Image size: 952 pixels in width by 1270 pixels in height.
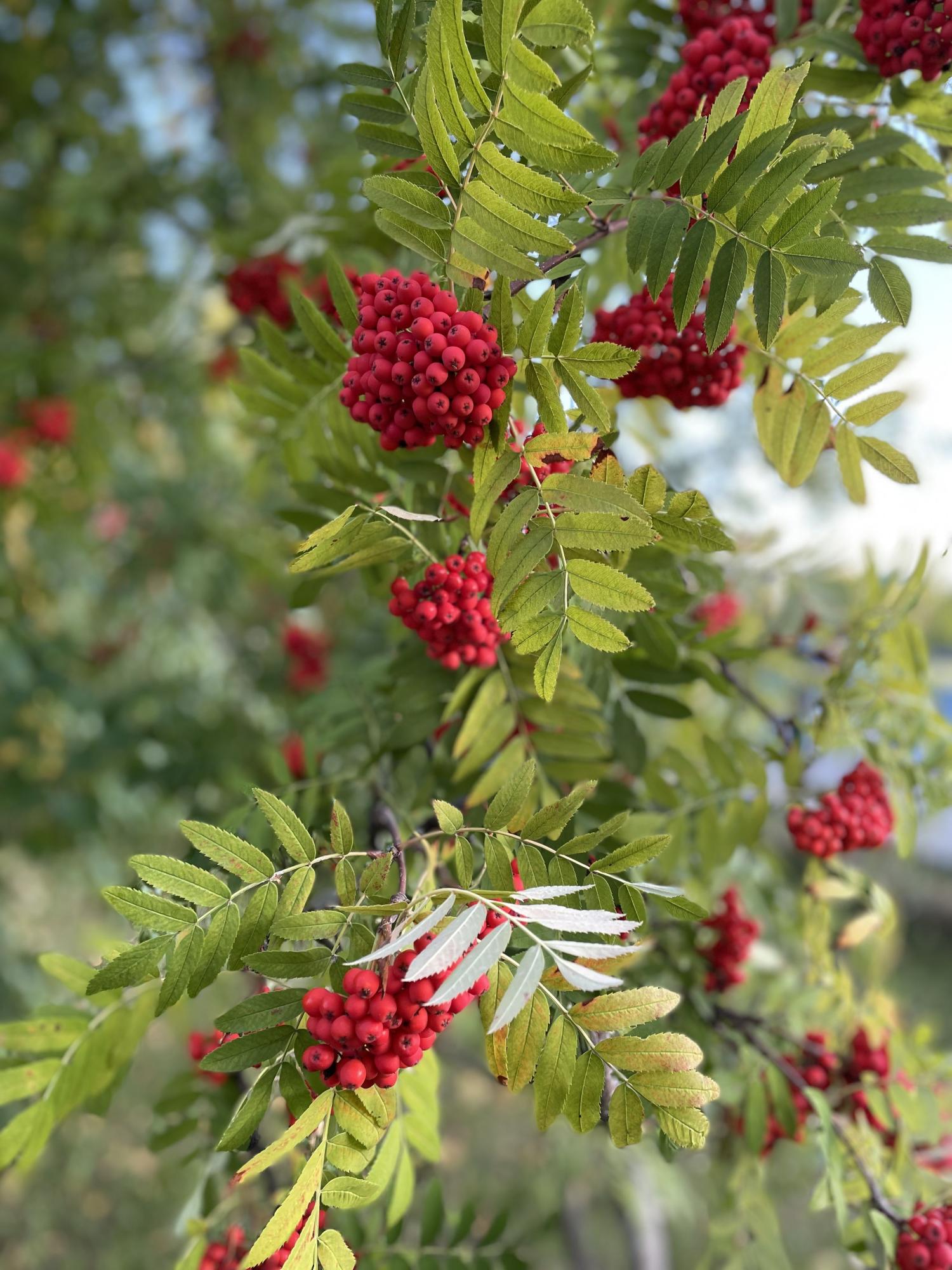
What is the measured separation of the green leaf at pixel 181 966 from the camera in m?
0.64

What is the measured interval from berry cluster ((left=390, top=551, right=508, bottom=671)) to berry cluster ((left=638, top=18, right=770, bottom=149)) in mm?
429

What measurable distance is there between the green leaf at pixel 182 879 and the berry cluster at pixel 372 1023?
4.0 inches

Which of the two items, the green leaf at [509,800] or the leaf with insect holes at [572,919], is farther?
the green leaf at [509,800]

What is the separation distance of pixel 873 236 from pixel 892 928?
87cm

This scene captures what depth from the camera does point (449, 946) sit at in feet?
1.83

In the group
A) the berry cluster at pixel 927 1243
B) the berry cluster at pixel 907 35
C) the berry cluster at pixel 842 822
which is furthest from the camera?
the berry cluster at pixel 842 822

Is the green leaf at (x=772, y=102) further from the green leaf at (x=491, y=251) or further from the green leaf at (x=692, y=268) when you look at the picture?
the green leaf at (x=491, y=251)

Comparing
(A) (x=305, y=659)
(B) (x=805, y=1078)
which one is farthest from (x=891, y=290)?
(A) (x=305, y=659)

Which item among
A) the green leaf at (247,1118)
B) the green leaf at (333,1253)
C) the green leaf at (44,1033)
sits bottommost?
the green leaf at (44,1033)

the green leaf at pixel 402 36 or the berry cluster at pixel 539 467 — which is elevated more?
the green leaf at pixel 402 36

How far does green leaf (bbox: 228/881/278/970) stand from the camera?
0.67 meters

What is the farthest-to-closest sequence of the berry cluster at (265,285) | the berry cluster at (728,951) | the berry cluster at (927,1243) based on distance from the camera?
the berry cluster at (265,285)
the berry cluster at (728,951)
the berry cluster at (927,1243)

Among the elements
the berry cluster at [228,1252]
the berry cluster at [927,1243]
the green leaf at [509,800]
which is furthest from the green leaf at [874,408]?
the berry cluster at [228,1252]

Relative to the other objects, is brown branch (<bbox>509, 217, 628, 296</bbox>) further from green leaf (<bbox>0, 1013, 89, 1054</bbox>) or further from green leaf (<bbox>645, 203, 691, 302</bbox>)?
green leaf (<bbox>0, 1013, 89, 1054</bbox>)
